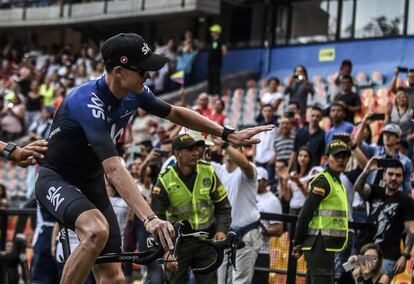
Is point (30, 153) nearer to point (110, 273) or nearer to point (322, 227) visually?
point (110, 273)

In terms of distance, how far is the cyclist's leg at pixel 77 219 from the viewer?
677 cm

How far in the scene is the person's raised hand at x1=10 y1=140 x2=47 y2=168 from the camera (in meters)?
7.36

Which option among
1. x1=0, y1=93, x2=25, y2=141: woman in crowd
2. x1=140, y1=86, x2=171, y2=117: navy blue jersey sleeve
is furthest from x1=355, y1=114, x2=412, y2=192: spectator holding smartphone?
x1=0, y1=93, x2=25, y2=141: woman in crowd

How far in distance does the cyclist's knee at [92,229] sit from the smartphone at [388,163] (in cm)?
482

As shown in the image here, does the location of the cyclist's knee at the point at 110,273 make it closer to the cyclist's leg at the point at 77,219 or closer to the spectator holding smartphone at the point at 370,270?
the cyclist's leg at the point at 77,219

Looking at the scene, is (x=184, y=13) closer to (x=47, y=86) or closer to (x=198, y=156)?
(x=47, y=86)

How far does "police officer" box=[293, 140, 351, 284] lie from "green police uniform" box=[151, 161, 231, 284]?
2.89ft

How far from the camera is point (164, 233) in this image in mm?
6133

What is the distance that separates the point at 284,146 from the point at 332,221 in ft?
15.7

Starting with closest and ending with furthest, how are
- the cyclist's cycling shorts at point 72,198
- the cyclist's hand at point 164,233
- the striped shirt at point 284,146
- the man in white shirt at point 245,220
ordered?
the cyclist's hand at point 164,233 → the cyclist's cycling shorts at point 72,198 → the man in white shirt at point 245,220 → the striped shirt at point 284,146

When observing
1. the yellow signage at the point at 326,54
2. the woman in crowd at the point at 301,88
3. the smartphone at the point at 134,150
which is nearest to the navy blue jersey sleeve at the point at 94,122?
the smartphone at the point at 134,150

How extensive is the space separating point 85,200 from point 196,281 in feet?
10.2

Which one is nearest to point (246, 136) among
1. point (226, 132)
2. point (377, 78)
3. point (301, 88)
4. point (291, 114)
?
point (226, 132)

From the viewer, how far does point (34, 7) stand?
Answer: 3161 cm
